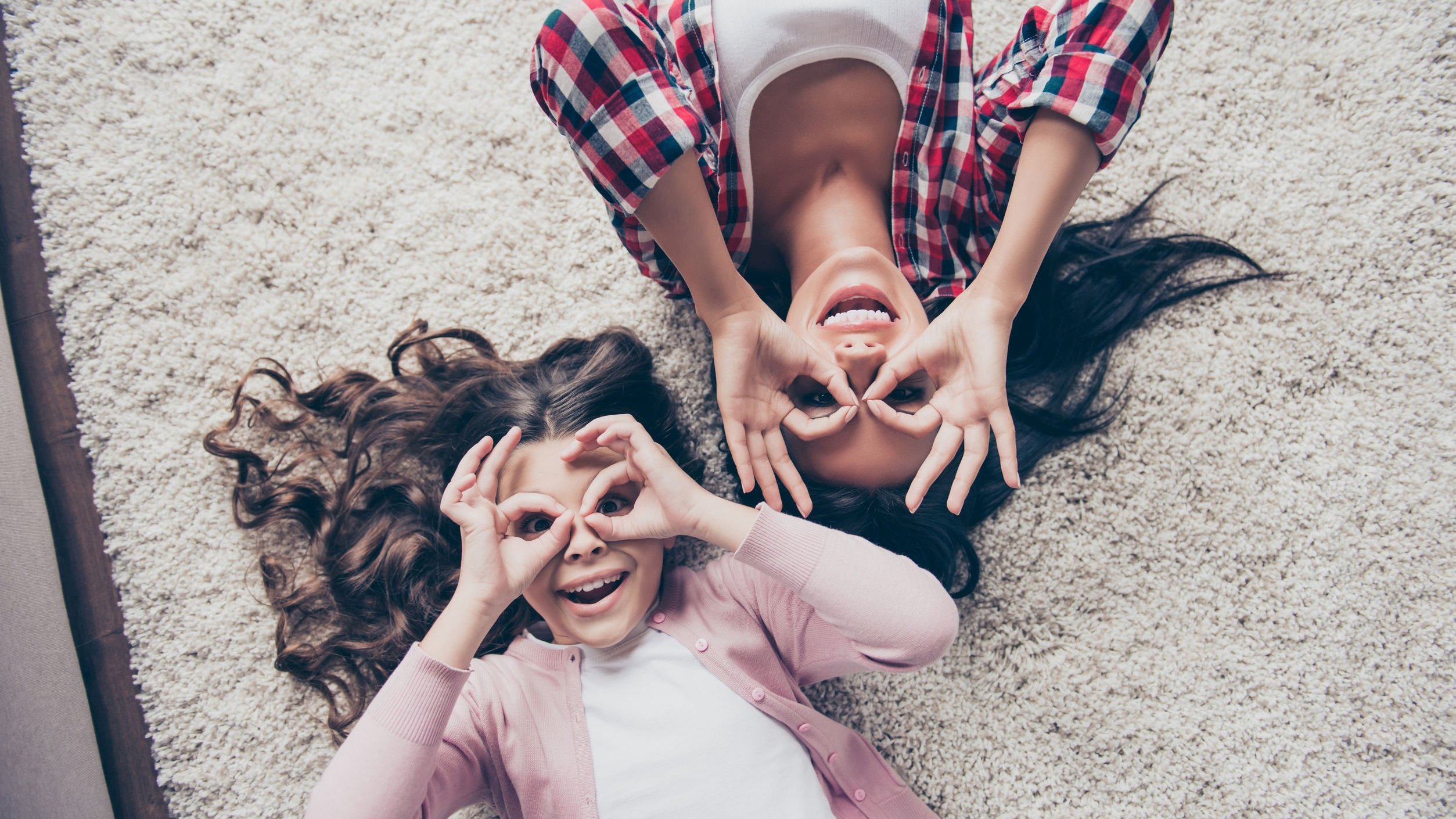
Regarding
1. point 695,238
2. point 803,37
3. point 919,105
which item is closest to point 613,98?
point 695,238


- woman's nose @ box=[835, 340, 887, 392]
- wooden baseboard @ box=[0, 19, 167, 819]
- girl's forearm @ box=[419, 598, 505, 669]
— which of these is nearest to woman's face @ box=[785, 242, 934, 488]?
woman's nose @ box=[835, 340, 887, 392]

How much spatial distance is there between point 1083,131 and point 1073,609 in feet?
1.95

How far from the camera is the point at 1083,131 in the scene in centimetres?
77

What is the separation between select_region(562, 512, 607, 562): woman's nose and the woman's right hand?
17cm

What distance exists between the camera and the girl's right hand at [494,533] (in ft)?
2.55

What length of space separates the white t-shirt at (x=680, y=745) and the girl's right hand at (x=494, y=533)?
131 millimetres

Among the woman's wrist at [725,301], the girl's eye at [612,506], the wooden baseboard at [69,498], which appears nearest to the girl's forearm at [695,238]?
the woman's wrist at [725,301]

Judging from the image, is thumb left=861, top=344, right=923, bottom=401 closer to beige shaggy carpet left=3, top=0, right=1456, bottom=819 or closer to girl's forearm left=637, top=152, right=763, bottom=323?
girl's forearm left=637, top=152, right=763, bottom=323

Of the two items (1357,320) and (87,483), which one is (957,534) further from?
(87,483)

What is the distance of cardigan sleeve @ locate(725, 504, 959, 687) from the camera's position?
29.9 inches

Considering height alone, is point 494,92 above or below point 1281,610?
above

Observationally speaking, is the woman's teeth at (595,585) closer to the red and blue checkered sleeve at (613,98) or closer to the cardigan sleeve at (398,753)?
the cardigan sleeve at (398,753)

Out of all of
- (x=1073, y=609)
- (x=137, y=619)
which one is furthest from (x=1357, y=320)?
(x=137, y=619)

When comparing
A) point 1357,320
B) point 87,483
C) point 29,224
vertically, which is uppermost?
point 29,224
